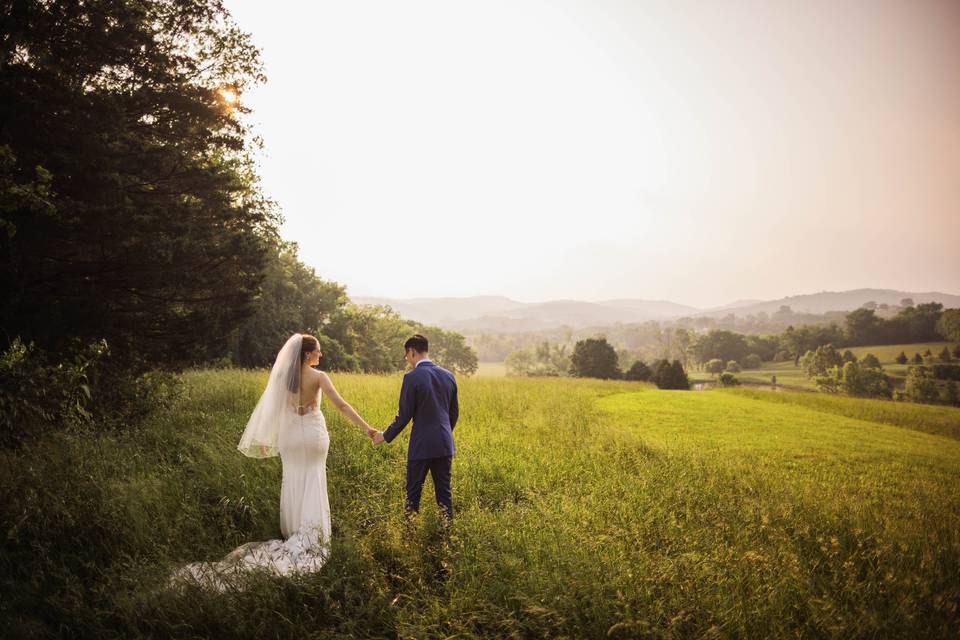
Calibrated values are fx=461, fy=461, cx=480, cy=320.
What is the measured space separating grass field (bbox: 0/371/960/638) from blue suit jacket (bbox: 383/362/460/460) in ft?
2.54

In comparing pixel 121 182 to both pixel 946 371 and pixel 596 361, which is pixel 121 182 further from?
pixel 946 371

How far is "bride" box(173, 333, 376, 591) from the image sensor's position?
17.8ft

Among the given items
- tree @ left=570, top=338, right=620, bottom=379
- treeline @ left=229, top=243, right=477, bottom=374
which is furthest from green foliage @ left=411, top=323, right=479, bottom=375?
tree @ left=570, top=338, right=620, bottom=379

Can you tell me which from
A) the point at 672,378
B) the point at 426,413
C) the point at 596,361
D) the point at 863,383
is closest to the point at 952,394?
the point at 863,383

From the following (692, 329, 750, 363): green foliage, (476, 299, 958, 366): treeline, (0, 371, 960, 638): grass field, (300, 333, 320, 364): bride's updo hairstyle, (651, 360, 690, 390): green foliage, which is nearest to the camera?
(0, 371, 960, 638): grass field

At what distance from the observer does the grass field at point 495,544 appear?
379cm

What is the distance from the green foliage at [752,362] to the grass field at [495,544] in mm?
117456

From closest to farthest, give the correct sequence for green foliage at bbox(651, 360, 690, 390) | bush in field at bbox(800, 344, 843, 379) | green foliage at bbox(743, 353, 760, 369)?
1. green foliage at bbox(651, 360, 690, 390)
2. bush in field at bbox(800, 344, 843, 379)
3. green foliage at bbox(743, 353, 760, 369)

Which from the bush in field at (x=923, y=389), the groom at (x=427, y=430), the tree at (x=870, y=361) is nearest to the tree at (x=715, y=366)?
the tree at (x=870, y=361)

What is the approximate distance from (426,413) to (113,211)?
711 cm

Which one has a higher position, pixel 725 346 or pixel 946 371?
pixel 725 346

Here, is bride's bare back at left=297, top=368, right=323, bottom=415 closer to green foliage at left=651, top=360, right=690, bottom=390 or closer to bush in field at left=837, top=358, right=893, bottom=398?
green foliage at left=651, top=360, right=690, bottom=390

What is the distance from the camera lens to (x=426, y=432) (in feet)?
17.8

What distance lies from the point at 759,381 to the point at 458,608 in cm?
10937
